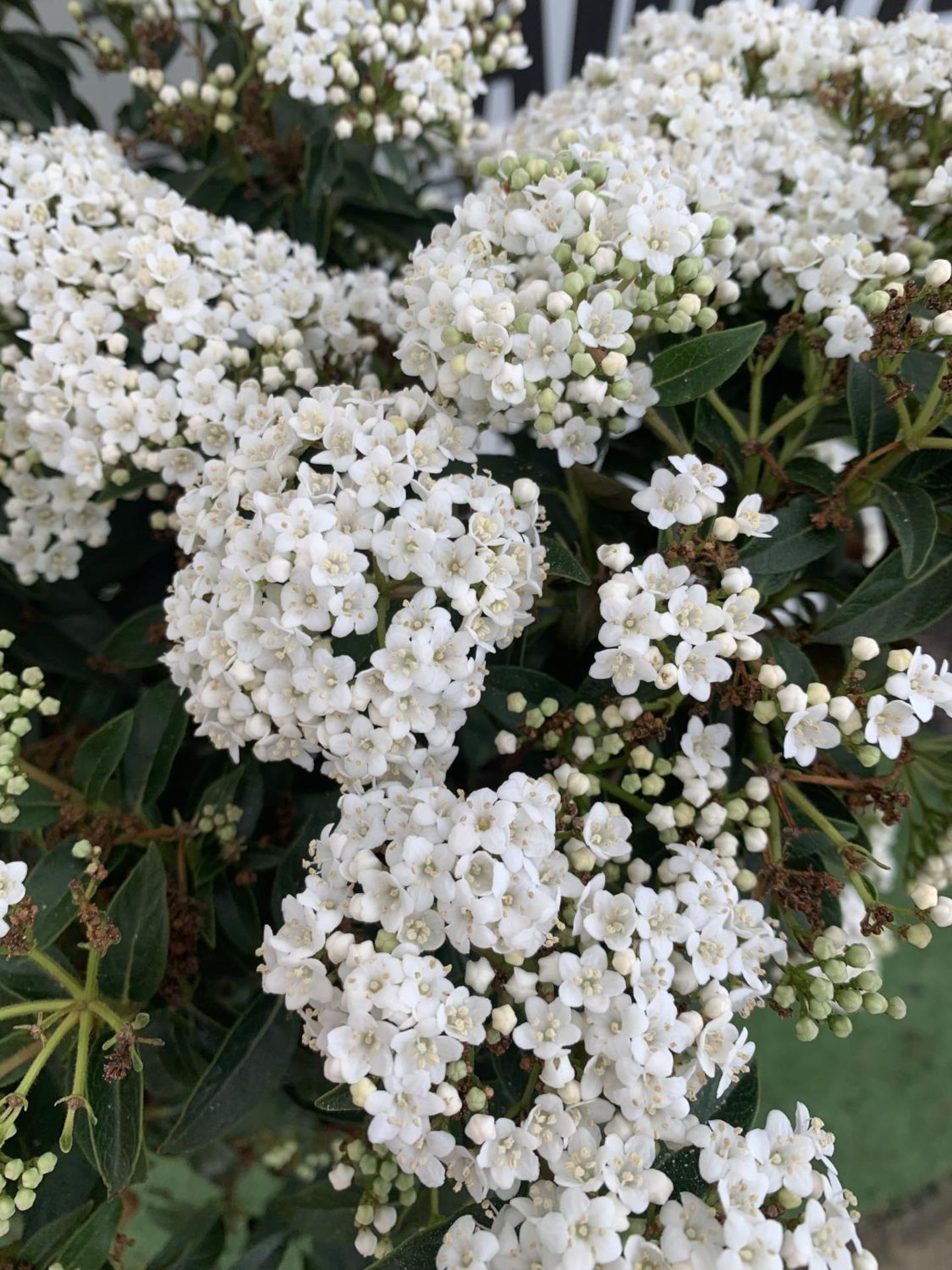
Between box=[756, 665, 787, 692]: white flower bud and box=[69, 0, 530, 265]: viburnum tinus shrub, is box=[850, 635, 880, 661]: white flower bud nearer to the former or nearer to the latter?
box=[756, 665, 787, 692]: white flower bud

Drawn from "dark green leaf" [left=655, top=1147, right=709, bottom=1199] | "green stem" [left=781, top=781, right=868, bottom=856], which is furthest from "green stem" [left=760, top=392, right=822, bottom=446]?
"dark green leaf" [left=655, top=1147, right=709, bottom=1199]

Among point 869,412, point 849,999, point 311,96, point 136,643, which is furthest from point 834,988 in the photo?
point 311,96

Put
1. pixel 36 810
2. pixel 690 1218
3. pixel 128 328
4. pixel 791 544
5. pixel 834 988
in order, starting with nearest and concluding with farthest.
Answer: pixel 690 1218
pixel 834 988
pixel 791 544
pixel 36 810
pixel 128 328

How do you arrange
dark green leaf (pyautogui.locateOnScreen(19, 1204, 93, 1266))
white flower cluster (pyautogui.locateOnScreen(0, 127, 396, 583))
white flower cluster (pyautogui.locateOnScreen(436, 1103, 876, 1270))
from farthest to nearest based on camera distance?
white flower cluster (pyautogui.locateOnScreen(0, 127, 396, 583)), dark green leaf (pyautogui.locateOnScreen(19, 1204, 93, 1266)), white flower cluster (pyautogui.locateOnScreen(436, 1103, 876, 1270))

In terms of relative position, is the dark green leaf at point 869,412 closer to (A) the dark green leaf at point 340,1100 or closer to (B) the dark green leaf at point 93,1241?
(A) the dark green leaf at point 340,1100

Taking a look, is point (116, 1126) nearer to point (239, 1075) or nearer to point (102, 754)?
point (239, 1075)

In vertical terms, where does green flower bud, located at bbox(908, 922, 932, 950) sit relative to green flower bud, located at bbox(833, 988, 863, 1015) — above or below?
above
